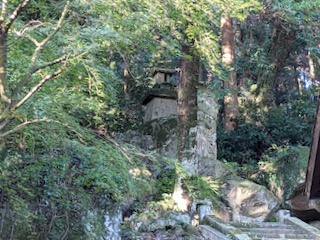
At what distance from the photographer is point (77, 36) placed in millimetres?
3197

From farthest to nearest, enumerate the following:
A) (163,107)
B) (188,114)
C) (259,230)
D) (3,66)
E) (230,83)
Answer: (230,83) < (163,107) < (188,114) < (259,230) < (3,66)

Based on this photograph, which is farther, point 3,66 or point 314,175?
point 314,175

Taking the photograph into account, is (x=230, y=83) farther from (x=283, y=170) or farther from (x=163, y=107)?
(x=283, y=170)

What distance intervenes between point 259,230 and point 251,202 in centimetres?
216

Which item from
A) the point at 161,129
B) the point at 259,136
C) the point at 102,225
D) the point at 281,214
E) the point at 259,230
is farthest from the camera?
the point at 259,136

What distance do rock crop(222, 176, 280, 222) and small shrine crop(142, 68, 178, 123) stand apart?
294cm

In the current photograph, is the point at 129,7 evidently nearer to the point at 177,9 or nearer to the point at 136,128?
the point at 177,9

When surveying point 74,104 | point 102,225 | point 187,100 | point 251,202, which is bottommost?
point 251,202

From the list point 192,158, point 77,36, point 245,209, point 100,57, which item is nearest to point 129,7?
point 77,36

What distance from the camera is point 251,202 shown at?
372 inches

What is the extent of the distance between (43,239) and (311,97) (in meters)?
11.6

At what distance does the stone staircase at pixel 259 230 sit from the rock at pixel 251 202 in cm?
145

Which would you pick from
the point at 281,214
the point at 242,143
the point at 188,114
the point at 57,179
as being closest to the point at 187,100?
the point at 188,114

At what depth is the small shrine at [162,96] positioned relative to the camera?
450 inches
